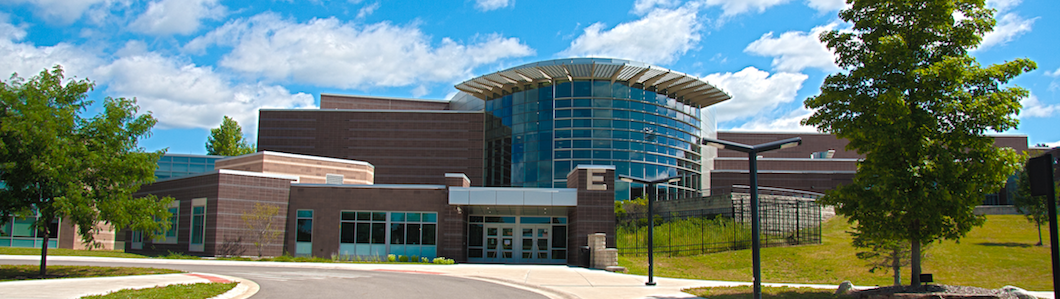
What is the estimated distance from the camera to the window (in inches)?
1253

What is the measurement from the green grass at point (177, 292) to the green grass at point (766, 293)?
11.5 m

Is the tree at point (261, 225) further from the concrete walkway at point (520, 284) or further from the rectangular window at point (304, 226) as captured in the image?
the concrete walkway at point (520, 284)

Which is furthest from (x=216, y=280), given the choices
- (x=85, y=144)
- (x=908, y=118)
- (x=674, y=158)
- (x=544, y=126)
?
(x=674, y=158)

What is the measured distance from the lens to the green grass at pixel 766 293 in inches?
636

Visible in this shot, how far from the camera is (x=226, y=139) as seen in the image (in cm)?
7394

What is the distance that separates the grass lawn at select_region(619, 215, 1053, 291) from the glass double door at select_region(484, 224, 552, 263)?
5.59 m

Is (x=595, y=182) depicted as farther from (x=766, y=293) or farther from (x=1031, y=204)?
(x=1031, y=204)

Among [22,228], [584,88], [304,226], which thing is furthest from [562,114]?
[22,228]

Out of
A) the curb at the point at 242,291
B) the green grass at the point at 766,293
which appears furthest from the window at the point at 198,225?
the green grass at the point at 766,293

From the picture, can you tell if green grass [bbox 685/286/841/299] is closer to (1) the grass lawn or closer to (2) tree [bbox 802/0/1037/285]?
(2) tree [bbox 802/0/1037/285]

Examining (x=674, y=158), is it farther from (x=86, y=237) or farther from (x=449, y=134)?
(x=86, y=237)

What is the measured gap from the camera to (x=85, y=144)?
19.7 meters

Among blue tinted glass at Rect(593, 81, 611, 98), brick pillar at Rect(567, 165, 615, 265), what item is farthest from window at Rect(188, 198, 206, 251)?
blue tinted glass at Rect(593, 81, 611, 98)

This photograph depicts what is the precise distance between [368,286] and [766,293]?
34.2ft
